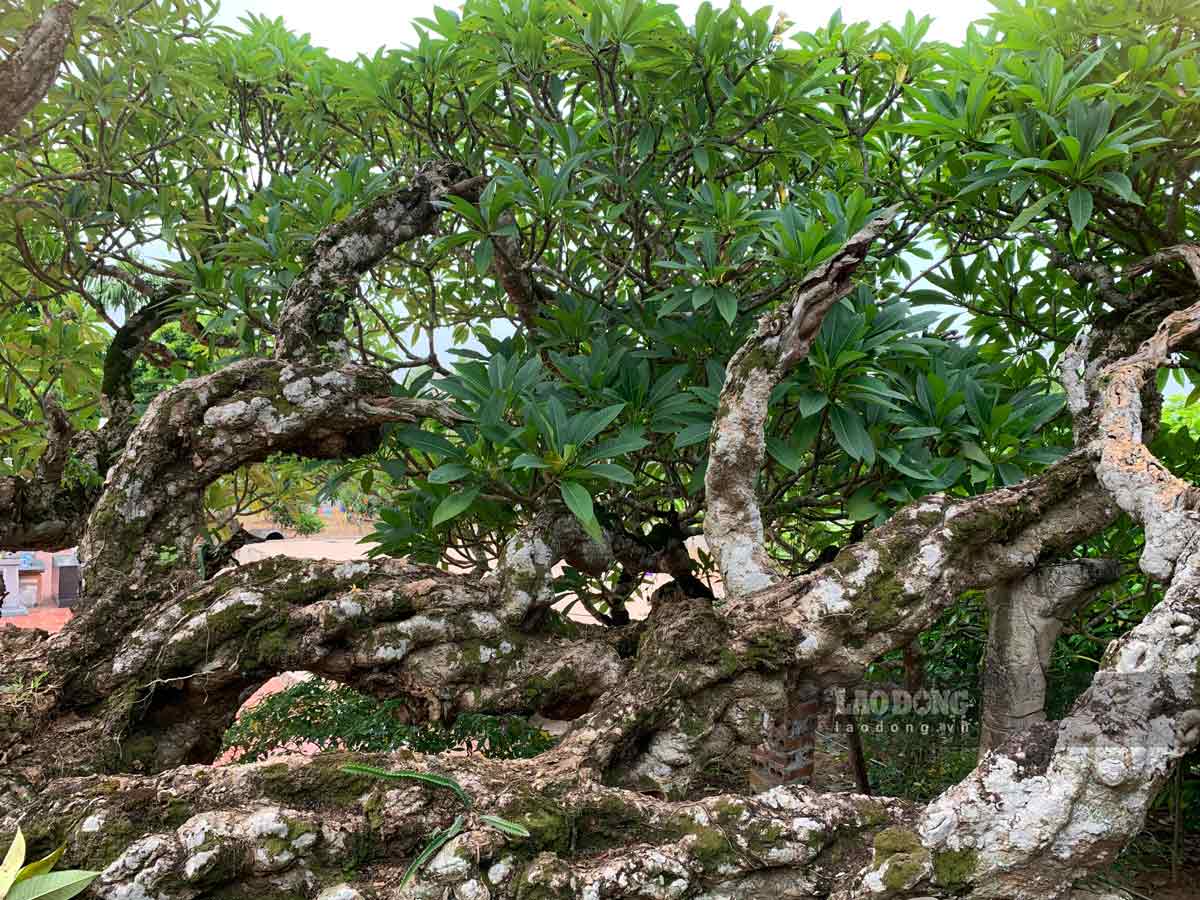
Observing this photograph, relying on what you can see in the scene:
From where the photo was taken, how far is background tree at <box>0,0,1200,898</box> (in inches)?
46.4

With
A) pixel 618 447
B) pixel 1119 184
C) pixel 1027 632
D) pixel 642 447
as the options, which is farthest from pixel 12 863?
pixel 1119 184

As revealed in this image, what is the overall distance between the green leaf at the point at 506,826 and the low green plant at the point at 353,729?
1.09m

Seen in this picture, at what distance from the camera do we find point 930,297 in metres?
2.50

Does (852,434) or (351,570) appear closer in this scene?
(351,570)

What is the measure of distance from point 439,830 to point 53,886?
474 millimetres

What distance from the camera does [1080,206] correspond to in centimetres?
182

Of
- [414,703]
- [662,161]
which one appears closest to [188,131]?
[662,161]

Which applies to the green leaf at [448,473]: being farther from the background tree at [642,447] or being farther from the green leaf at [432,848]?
the green leaf at [432,848]

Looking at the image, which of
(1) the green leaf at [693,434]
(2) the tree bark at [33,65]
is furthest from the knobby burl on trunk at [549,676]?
(2) the tree bark at [33,65]

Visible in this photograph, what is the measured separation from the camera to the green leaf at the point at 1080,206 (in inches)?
71.0

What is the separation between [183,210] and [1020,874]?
10.8 feet

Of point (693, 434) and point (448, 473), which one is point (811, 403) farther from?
point (448, 473)

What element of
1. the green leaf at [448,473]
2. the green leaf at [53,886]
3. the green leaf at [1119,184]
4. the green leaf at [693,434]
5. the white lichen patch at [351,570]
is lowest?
the green leaf at [53,886]

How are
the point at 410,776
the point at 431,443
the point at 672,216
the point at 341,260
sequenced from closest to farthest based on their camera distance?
the point at 410,776 → the point at 431,443 → the point at 341,260 → the point at 672,216
